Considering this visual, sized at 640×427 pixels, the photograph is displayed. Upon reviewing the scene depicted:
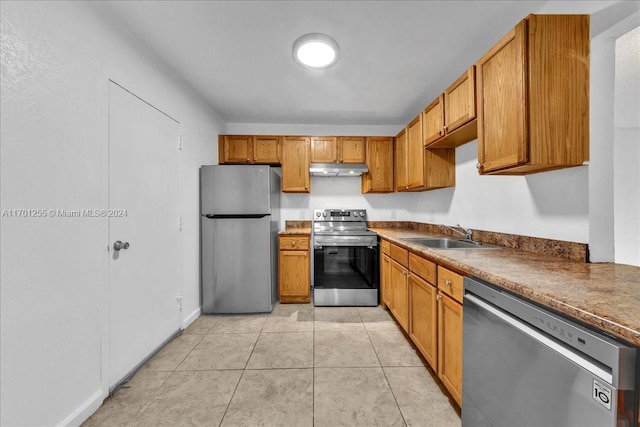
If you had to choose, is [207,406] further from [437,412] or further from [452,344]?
[452,344]

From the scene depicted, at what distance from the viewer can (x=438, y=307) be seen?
1.70m

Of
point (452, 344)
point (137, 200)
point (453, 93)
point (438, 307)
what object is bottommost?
point (452, 344)

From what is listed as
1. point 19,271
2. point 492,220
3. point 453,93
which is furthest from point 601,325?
point 19,271

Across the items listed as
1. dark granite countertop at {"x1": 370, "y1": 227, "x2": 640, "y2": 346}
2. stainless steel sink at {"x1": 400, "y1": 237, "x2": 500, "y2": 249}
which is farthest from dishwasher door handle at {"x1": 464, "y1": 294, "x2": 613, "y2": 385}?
stainless steel sink at {"x1": 400, "y1": 237, "x2": 500, "y2": 249}

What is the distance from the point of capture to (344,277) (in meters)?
3.17

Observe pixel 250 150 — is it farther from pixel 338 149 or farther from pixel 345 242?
pixel 345 242

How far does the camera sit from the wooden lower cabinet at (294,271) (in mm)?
3250

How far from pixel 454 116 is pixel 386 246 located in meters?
1.48

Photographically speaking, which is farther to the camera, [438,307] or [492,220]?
[492,220]

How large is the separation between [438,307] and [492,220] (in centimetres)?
98

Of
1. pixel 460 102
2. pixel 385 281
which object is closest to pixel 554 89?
pixel 460 102

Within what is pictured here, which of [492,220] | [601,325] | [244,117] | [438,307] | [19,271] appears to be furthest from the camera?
[244,117]

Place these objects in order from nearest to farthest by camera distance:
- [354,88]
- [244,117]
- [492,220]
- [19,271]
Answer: [19,271] → [492,220] → [354,88] → [244,117]

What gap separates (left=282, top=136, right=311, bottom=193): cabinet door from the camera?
3.55 metres
